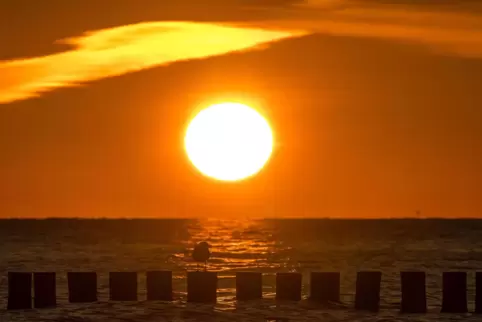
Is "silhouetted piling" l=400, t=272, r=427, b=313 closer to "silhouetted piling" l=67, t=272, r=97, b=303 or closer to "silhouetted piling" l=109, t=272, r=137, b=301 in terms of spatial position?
"silhouetted piling" l=109, t=272, r=137, b=301

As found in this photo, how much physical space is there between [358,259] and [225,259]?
8575mm

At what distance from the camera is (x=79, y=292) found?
1483 inches

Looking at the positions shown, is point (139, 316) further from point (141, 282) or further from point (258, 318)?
point (141, 282)

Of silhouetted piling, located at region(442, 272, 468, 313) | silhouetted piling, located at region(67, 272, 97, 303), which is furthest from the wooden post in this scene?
silhouetted piling, located at region(442, 272, 468, 313)

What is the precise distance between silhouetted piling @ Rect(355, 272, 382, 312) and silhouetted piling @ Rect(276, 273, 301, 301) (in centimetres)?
181

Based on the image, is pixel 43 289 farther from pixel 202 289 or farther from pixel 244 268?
pixel 244 268

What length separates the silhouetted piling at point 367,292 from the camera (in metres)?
37.1

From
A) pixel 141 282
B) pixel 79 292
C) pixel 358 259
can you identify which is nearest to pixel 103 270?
pixel 141 282

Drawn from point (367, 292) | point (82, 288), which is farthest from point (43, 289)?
point (367, 292)

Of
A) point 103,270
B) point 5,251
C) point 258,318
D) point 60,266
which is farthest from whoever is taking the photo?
point 5,251

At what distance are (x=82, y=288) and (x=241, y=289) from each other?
15.8ft

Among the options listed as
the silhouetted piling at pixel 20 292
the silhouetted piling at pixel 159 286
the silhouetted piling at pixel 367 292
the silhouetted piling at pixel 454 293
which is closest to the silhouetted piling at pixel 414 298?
the silhouetted piling at pixel 454 293

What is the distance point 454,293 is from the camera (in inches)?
1454

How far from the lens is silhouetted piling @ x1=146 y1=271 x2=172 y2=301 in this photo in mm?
37719
